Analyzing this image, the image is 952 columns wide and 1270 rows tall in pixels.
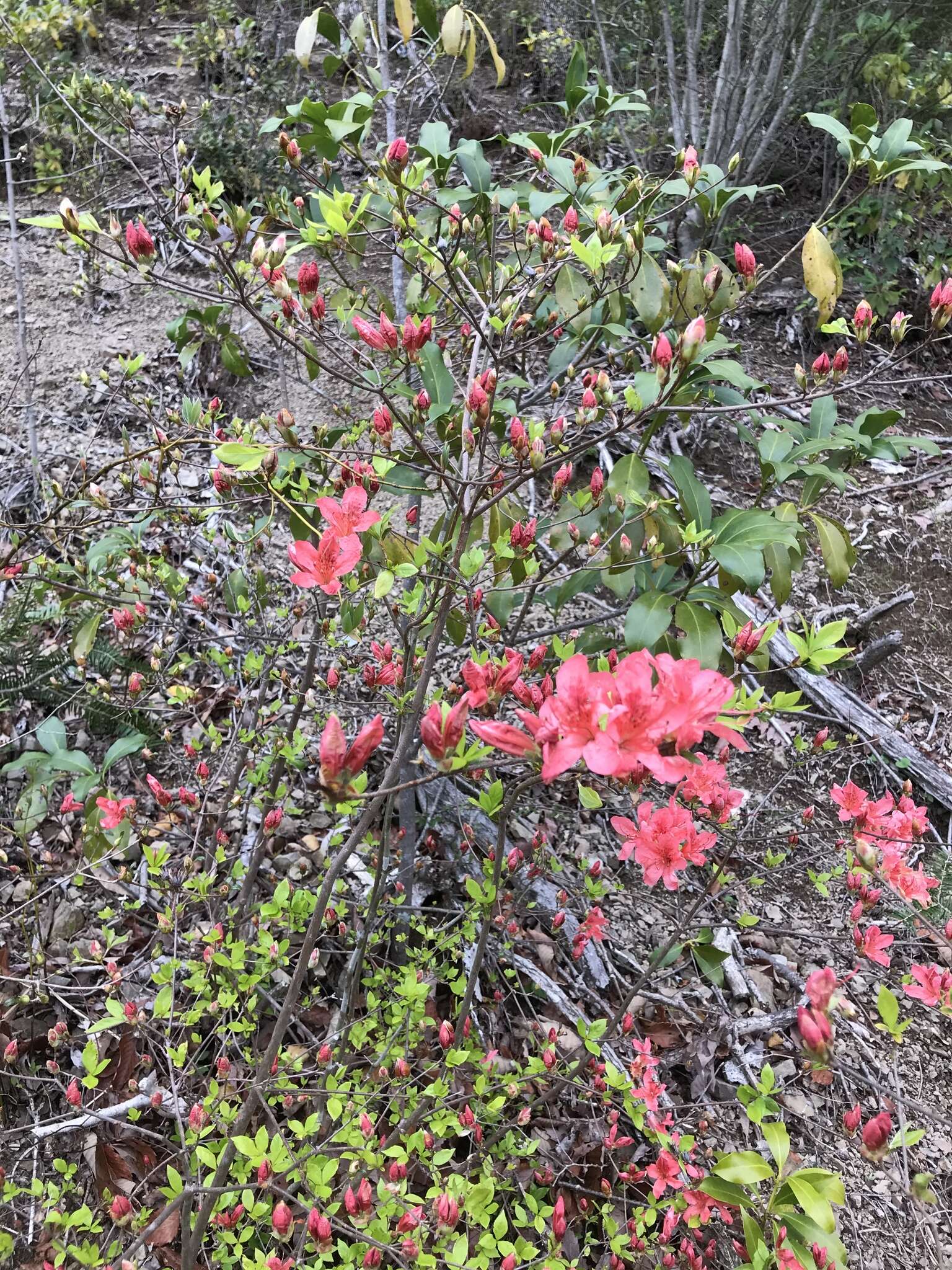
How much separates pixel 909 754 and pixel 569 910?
1.31m

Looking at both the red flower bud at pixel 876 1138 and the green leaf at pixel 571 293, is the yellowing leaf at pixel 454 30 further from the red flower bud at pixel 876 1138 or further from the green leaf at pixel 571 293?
the red flower bud at pixel 876 1138

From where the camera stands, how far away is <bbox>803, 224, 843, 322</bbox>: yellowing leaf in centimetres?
177

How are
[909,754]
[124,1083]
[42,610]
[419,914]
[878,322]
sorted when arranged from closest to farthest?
1. [124,1083]
2. [419,914]
3. [42,610]
4. [909,754]
5. [878,322]

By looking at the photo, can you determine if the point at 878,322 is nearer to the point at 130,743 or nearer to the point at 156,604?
the point at 156,604

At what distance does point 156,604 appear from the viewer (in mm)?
2520

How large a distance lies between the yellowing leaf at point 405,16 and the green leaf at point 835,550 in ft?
5.06

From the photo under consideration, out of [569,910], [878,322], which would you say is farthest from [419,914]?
[878,322]

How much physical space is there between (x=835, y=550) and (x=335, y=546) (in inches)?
48.2

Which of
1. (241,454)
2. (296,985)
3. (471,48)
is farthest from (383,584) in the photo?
(471,48)

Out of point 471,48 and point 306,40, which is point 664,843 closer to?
point 471,48

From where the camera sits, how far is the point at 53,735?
1.95 meters

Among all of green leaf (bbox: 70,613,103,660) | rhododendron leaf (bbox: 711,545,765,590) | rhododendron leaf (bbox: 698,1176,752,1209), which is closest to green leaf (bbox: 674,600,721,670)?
rhododendron leaf (bbox: 711,545,765,590)

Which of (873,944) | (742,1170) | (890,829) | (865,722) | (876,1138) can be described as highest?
(876,1138)

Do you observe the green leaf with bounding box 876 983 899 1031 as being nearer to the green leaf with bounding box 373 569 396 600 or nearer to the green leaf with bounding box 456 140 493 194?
the green leaf with bounding box 373 569 396 600
